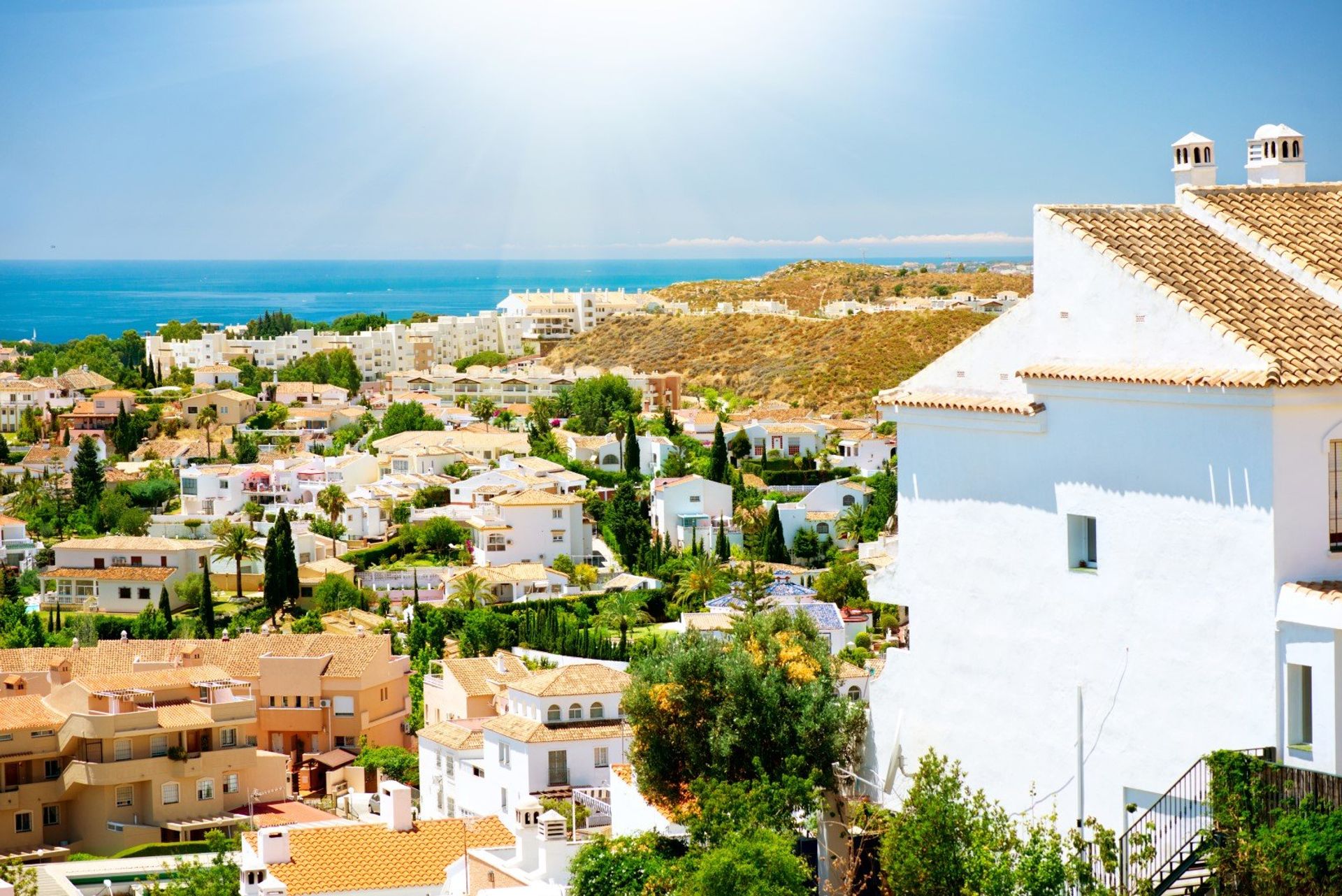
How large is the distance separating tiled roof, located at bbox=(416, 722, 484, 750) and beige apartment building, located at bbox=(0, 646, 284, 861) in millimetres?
3671

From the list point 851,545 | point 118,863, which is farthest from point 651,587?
point 118,863

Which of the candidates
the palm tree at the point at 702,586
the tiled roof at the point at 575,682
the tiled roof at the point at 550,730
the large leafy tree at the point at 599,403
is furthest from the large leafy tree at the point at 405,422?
the tiled roof at the point at 550,730

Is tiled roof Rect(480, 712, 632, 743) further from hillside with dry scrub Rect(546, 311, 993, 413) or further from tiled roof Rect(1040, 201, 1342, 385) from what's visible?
hillside with dry scrub Rect(546, 311, 993, 413)

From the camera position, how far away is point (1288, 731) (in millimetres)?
12266

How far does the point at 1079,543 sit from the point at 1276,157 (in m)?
3.58

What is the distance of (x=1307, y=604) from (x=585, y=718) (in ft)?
92.0

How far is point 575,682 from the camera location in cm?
3978

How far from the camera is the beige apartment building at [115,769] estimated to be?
38031 mm

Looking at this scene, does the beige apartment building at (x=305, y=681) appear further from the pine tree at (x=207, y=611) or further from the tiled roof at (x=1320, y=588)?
the tiled roof at (x=1320, y=588)

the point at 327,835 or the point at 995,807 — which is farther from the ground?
the point at 995,807

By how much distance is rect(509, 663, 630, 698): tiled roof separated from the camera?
129 ft

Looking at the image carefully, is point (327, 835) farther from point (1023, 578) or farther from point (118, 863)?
point (1023, 578)

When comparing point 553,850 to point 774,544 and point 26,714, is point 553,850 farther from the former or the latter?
point 774,544

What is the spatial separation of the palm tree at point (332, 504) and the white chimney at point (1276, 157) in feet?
199
